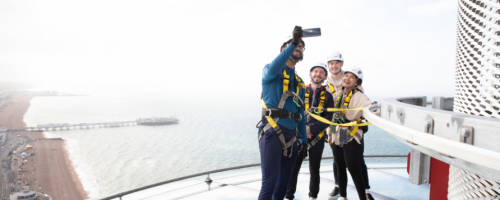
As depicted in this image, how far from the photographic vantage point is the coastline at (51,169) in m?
66.1

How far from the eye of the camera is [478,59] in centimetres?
167

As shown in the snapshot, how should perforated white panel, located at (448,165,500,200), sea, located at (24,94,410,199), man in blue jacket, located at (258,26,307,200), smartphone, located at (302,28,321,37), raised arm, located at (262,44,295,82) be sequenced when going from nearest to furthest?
perforated white panel, located at (448,165,500,200) < raised arm, located at (262,44,295,82) < man in blue jacket, located at (258,26,307,200) < smartphone, located at (302,28,321,37) < sea, located at (24,94,410,199)

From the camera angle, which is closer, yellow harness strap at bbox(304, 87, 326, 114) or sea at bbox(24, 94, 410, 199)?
yellow harness strap at bbox(304, 87, 326, 114)

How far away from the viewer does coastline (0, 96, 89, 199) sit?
66.1 m

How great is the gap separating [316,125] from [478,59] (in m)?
1.89

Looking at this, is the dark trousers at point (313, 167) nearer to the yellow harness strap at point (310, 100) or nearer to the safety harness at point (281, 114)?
the yellow harness strap at point (310, 100)

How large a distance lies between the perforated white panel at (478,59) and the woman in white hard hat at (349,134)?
113 cm

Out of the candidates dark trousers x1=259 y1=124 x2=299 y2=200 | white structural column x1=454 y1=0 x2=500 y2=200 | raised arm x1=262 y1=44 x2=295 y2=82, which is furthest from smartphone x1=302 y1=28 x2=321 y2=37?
white structural column x1=454 y1=0 x2=500 y2=200

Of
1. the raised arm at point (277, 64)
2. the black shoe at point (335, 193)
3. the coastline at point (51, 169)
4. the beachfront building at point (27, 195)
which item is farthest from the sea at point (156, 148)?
the raised arm at point (277, 64)

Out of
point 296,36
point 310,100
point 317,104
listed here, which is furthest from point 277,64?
point 317,104

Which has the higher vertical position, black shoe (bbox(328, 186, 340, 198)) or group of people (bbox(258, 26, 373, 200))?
group of people (bbox(258, 26, 373, 200))

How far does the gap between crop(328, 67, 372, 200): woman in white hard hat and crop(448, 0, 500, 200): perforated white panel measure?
3.29 ft

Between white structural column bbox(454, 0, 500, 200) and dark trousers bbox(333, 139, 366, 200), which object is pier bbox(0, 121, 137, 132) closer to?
dark trousers bbox(333, 139, 366, 200)

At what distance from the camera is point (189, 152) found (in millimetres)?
83375
